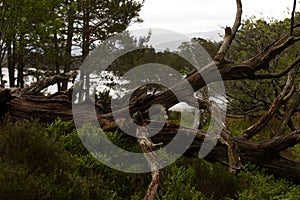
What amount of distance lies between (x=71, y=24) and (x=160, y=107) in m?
18.2

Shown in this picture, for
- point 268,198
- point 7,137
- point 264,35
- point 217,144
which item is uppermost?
point 264,35

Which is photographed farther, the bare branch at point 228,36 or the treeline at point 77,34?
the treeline at point 77,34

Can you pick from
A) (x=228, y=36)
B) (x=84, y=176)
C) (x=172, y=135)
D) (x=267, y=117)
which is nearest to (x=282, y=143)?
(x=267, y=117)

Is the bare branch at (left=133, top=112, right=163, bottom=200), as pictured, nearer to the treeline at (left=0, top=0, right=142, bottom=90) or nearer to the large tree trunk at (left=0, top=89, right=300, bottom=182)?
the large tree trunk at (left=0, top=89, right=300, bottom=182)

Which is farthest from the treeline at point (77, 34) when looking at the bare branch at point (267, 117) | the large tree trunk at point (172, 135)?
the bare branch at point (267, 117)

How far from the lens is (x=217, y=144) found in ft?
22.4

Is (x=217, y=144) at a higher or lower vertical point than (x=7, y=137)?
lower

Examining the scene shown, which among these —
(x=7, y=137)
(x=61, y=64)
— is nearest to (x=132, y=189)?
(x=7, y=137)

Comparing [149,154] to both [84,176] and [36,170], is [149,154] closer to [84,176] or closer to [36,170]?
[84,176]

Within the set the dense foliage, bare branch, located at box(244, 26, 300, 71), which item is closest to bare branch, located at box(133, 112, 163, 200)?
the dense foliage

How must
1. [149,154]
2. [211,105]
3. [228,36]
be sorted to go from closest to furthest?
[149,154] < [211,105] < [228,36]

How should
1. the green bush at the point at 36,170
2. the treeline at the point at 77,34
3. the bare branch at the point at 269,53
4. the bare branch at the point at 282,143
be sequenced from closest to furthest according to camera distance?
the green bush at the point at 36,170 → the bare branch at the point at 269,53 → the bare branch at the point at 282,143 → the treeline at the point at 77,34

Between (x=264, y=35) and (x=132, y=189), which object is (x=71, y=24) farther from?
(x=132, y=189)

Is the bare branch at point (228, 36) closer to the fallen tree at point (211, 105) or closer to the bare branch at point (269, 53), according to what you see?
the fallen tree at point (211, 105)
